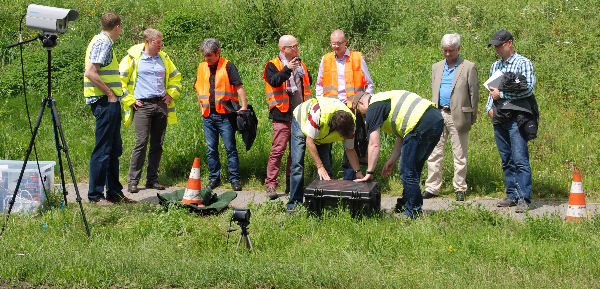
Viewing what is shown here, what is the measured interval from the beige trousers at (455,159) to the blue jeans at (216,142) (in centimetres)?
268

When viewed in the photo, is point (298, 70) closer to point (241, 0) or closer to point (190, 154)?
point (190, 154)

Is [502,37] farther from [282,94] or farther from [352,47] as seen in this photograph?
[352,47]

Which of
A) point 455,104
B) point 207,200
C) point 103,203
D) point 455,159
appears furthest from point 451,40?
point 103,203

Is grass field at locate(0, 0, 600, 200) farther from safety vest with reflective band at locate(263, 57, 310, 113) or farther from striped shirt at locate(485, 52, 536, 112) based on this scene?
striped shirt at locate(485, 52, 536, 112)

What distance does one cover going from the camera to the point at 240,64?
12.0 metres

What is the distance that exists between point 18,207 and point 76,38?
7666 mm

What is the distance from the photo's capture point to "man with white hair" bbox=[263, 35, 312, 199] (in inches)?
280

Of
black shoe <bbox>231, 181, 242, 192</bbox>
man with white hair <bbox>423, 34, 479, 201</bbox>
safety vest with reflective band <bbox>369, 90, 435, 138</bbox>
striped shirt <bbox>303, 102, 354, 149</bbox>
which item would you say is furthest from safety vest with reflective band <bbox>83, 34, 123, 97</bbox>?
man with white hair <bbox>423, 34, 479, 201</bbox>

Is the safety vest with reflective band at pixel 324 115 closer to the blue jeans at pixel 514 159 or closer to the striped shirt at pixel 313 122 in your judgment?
the striped shirt at pixel 313 122

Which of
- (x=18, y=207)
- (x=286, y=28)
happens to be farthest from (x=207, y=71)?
(x=286, y=28)

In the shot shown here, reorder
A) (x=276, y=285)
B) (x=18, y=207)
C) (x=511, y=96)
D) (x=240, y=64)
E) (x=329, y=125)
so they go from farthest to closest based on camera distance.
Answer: (x=240, y=64) < (x=511, y=96) < (x=18, y=207) < (x=329, y=125) < (x=276, y=285)

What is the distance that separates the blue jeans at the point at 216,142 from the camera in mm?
7594

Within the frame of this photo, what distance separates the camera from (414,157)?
577cm

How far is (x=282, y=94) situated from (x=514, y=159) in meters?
3.04
